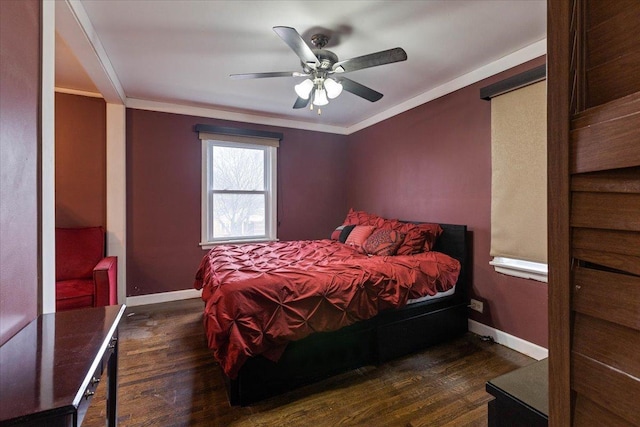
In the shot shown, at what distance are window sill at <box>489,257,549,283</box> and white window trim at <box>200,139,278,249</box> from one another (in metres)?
2.89

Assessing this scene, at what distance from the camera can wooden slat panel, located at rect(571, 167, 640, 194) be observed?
1.33 ft

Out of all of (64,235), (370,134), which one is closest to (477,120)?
(370,134)

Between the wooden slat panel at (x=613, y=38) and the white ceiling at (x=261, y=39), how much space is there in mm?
1794

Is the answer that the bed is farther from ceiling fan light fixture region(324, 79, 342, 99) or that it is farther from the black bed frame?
ceiling fan light fixture region(324, 79, 342, 99)

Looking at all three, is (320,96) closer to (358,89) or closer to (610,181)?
(358,89)

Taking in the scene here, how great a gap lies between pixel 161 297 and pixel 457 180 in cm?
381

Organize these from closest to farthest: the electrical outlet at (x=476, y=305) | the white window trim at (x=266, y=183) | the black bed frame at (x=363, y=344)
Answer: the black bed frame at (x=363, y=344), the electrical outlet at (x=476, y=305), the white window trim at (x=266, y=183)

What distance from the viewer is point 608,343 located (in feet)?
1.46

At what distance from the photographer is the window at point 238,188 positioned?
396 cm

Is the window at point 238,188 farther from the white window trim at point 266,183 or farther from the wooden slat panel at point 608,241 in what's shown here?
the wooden slat panel at point 608,241

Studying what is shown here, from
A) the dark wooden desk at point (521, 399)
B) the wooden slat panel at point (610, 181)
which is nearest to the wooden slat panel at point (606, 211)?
the wooden slat panel at point (610, 181)

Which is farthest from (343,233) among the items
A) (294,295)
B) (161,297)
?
(161,297)

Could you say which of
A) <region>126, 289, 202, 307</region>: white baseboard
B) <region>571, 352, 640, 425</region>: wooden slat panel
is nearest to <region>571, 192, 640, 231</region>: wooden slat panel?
<region>571, 352, 640, 425</region>: wooden slat panel

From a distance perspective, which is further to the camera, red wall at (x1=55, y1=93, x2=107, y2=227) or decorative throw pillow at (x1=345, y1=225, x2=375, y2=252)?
decorative throw pillow at (x1=345, y1=225, x2=375, y2=252)
